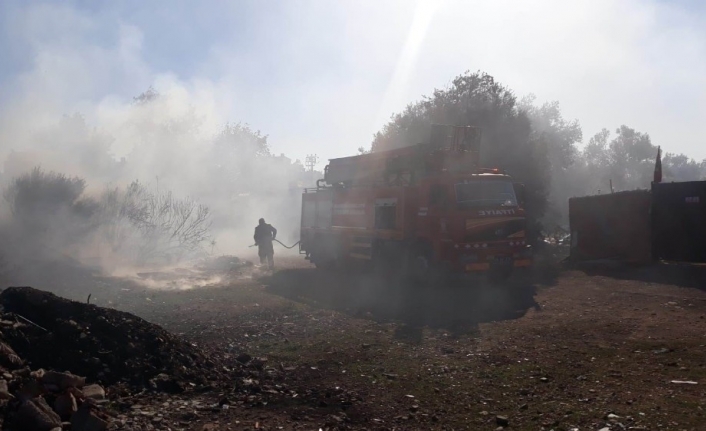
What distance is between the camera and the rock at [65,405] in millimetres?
5125

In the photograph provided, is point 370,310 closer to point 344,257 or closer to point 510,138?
point 344,257

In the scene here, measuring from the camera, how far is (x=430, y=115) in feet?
93.8

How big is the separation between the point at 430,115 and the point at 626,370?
901 inches

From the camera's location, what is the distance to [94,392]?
226 inches

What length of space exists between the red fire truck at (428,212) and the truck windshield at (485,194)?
25 mm

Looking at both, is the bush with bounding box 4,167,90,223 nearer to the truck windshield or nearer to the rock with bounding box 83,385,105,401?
the truck windshield

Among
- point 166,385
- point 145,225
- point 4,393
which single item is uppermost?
point 145,225

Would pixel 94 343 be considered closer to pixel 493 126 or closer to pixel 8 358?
pixel 8 358

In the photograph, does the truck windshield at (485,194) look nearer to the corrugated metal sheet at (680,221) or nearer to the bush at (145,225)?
the corrugated metal sheet at (680,221)

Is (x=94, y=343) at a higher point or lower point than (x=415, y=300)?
higher

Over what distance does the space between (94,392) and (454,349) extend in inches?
197

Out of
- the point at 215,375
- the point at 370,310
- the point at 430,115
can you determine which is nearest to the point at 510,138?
the point at 430,115

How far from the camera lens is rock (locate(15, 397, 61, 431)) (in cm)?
481

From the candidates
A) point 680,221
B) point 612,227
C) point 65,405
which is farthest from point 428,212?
point 65,405
